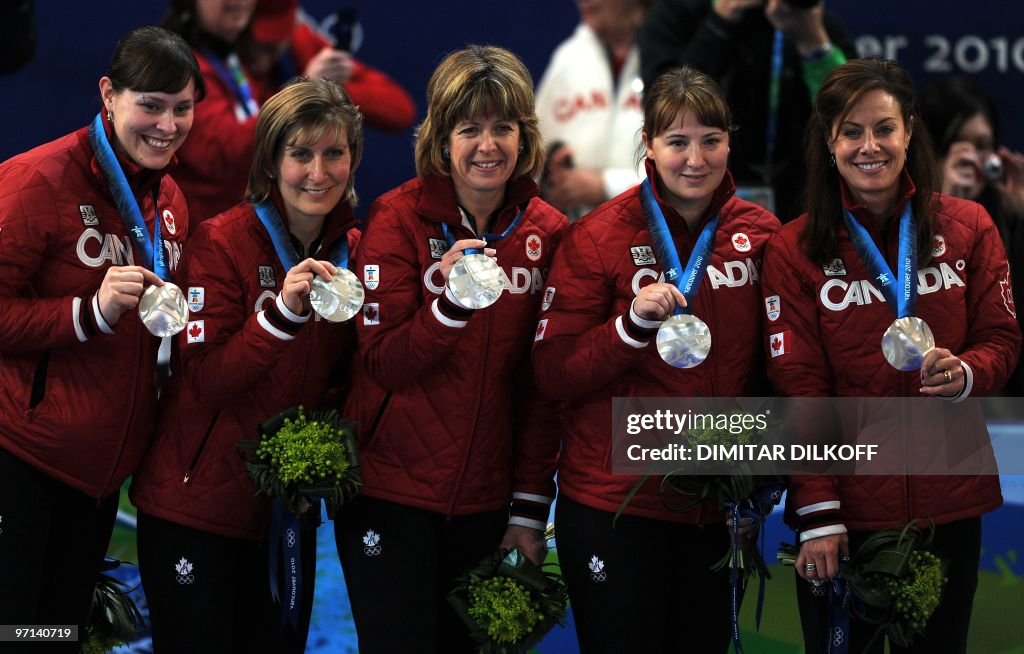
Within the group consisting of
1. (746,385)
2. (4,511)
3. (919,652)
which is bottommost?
(919,652)

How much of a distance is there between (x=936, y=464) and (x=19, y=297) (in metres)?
2.43

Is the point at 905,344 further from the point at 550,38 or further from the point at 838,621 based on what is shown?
the point at 550,38

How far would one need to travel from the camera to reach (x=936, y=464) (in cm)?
354

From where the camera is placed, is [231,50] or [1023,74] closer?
[231,50]

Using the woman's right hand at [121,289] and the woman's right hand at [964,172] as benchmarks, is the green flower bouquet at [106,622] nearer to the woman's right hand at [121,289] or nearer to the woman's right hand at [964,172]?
the woman's right hand at [121,289]

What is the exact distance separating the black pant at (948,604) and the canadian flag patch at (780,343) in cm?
51

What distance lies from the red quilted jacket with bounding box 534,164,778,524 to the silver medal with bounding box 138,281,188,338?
0.93 meters

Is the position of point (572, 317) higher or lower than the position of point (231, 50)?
lower

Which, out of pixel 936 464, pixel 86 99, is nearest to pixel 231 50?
pixel 86 99

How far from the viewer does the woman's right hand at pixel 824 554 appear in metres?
3.48

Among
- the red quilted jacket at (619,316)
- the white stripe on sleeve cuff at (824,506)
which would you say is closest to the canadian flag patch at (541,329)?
the red quilted jacket at (619,316)

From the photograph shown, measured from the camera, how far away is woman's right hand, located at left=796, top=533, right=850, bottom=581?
348cm

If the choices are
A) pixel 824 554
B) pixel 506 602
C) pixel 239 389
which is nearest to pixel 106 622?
pixel 239 389

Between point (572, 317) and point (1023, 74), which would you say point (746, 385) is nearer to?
point (572, 317)
